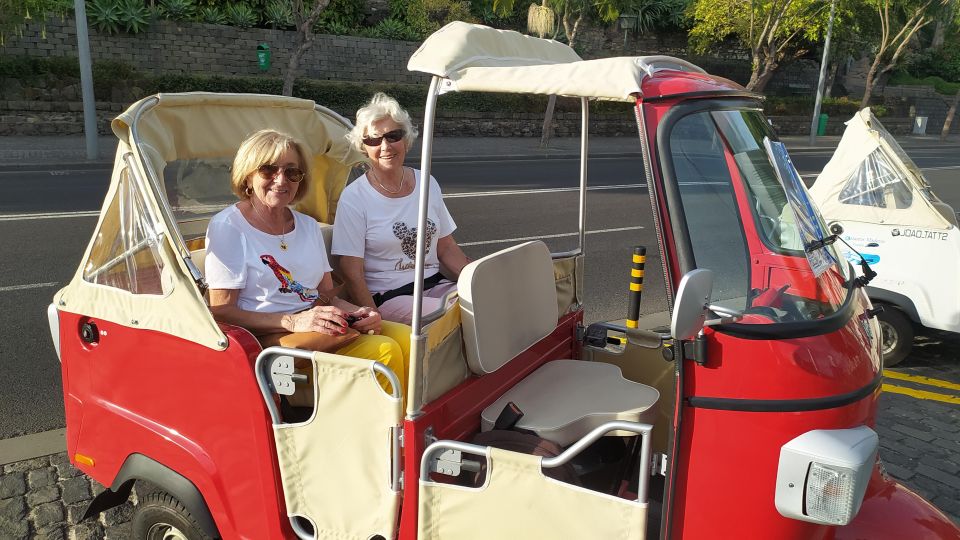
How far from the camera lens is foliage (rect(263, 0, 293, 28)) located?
1032 inches

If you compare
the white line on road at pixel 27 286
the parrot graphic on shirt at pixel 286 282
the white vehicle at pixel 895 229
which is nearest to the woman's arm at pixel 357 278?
the parrot graphic on shirt at pixel 286 282

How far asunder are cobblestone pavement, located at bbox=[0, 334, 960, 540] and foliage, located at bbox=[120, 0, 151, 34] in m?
21.9

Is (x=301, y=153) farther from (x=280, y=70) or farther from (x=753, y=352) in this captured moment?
(x=280, y=70)

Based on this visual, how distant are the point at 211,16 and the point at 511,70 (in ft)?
82.8

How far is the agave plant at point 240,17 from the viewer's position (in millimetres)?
25047

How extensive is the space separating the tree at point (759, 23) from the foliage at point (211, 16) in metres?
19.6

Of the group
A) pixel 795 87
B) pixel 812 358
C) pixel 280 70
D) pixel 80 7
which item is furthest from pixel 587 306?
pixel 795 87

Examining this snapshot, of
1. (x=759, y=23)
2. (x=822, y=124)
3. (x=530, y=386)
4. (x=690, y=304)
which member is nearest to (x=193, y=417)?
(x=530, y=386)

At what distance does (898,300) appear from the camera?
5.60 metres

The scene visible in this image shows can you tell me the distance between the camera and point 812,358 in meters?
2.08

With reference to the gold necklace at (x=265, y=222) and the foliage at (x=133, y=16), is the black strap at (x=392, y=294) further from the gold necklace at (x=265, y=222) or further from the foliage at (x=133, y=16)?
the foliage at (x=133, y=16)

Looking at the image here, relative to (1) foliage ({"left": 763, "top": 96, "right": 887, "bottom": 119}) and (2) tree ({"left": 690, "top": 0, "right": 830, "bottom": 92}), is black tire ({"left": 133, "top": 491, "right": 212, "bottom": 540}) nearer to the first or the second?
(2) tree ({"left": 690, "top": 0, "right": 830, "bottom": 92})

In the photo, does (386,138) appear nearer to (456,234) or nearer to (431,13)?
(456,234)

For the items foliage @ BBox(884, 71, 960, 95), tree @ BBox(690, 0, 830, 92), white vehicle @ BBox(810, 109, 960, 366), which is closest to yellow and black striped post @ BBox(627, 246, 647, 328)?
white vehicle @ BBox(810, 109, 960, 366)
